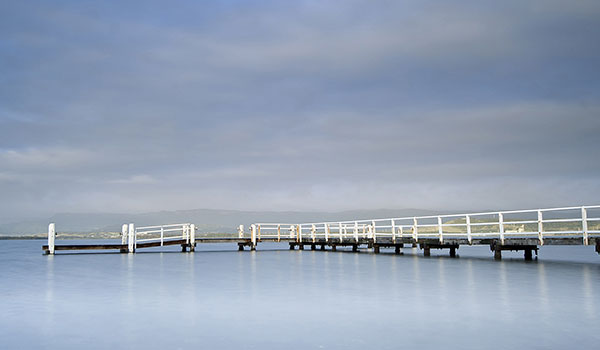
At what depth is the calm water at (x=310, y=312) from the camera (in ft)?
25.9

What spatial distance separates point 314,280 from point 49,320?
8.90m

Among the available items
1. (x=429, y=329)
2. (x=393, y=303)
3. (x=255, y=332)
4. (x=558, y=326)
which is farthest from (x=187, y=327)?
(x=558, y=326)

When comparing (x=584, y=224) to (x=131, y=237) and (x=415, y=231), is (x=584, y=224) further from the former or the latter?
(x=131, y=237)

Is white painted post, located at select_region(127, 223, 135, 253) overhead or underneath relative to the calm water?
overhead

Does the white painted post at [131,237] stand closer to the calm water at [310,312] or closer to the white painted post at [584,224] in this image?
the calm water at [310,312]

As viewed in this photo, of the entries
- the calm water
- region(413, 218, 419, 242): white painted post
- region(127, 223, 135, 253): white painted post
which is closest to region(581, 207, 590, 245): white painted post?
the calm water

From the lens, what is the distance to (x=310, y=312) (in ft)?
34.4

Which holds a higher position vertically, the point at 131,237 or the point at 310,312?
the point at 131,237

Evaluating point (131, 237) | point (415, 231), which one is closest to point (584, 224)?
point (415, 231)

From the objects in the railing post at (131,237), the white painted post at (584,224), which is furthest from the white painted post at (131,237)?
the white painted post at (584,224)

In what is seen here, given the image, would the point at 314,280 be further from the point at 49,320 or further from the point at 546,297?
the point at 49,320

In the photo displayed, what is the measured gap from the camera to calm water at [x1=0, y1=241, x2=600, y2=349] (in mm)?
7895

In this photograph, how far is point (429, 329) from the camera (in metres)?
8.61

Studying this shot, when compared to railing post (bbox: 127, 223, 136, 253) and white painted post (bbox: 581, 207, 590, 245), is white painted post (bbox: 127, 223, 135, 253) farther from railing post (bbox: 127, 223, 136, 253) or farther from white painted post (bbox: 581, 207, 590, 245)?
white painted post (bbox: 581, 207, 590, 245)
